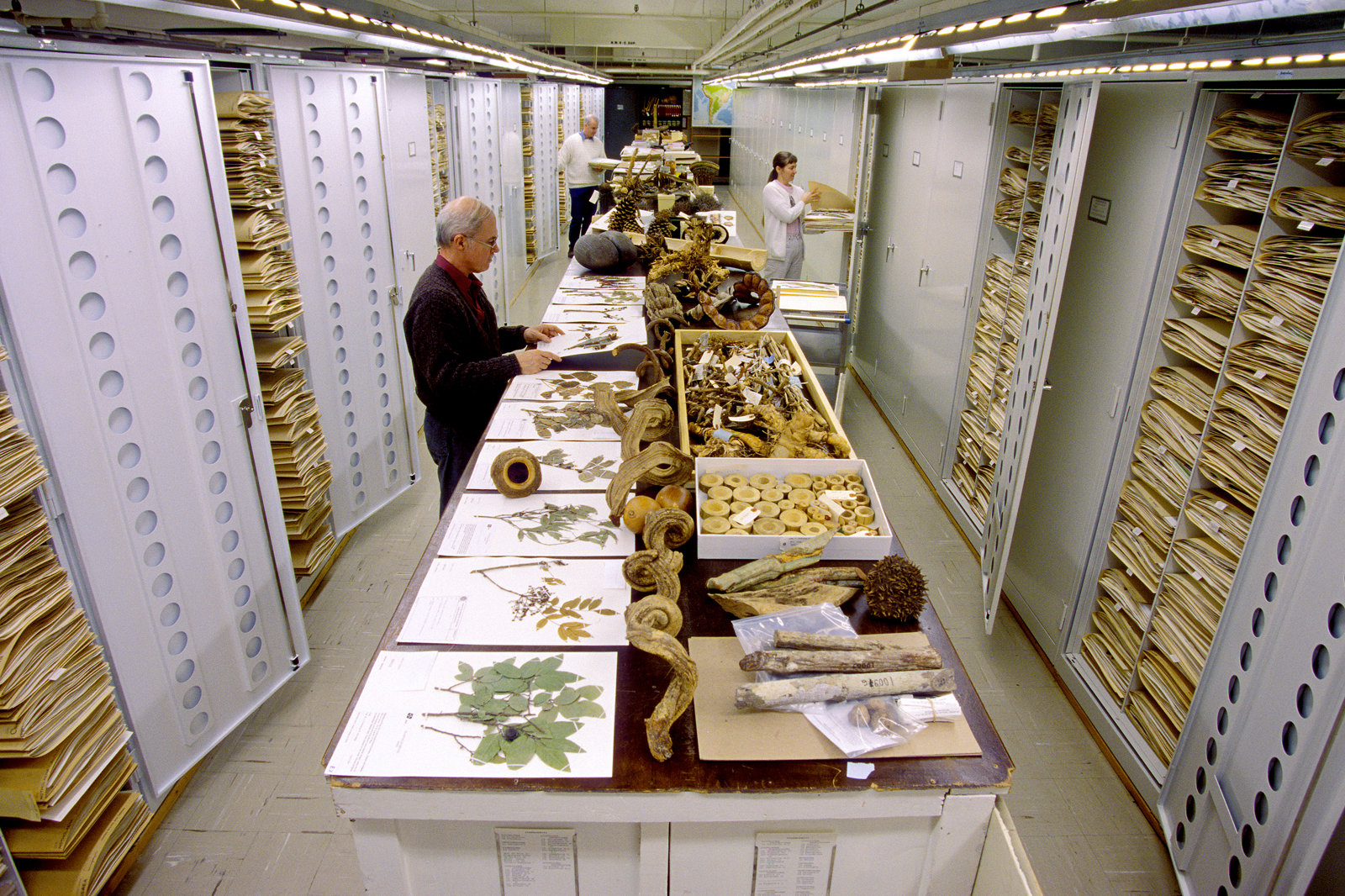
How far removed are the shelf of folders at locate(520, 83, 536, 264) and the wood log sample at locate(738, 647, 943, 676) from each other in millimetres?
8805

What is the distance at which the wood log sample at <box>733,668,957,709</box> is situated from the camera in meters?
1.72

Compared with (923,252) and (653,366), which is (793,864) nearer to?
(653,366)

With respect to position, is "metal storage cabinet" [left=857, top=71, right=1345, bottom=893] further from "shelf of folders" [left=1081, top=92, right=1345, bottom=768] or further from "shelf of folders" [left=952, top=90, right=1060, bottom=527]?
"shelf of folders" [left=952, top=90, right=1060, bottom=527]

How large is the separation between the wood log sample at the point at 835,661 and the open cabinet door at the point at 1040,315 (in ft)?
6.02

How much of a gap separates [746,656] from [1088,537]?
2278 millimetres

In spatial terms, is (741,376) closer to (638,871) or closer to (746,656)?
(746,656)

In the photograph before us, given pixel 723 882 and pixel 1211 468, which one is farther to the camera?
pixel 1211 468

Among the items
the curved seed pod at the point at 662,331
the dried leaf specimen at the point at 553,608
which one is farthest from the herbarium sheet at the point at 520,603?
the curved seed pod at the point at 662,331

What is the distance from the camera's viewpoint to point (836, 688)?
1.73m

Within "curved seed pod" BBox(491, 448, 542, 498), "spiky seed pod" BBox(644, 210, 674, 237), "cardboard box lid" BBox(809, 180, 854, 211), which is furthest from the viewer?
"cardboard box lid" BBox(809, 180, 854, 211)

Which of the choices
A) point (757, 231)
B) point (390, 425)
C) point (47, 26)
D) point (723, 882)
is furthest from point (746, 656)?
point (757, 231)

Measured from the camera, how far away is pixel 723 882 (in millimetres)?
1768

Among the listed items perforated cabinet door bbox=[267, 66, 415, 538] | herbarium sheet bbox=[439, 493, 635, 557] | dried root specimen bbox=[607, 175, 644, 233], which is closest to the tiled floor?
perforated cabinet door bbox=[267, 66, 415, 538]

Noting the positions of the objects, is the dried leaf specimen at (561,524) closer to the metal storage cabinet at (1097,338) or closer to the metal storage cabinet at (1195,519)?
the metal storage cabinet at (1195,519)
